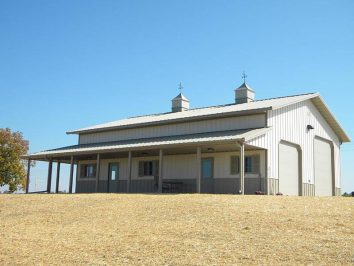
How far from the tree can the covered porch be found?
14.2 metres

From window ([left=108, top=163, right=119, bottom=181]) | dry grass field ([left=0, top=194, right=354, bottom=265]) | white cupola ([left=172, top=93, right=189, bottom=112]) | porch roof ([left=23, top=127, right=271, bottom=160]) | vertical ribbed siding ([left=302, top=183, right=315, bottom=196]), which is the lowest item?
dry grass field ([left=0, top=194, right=354, bottom=265])

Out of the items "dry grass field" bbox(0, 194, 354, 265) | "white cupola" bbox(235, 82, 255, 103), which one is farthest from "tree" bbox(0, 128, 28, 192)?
"dry grass field" bbox(0, 194, 354, 265)

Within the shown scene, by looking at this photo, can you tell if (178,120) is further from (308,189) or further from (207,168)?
(308,189)

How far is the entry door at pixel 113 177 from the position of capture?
104 feet

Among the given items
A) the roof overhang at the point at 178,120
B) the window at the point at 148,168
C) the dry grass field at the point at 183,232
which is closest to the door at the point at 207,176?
the roof overhang at the point at 178,120

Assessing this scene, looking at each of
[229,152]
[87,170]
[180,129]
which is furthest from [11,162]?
[229,152]

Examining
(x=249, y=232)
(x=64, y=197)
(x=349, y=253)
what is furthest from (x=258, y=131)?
(x=349, y=253)

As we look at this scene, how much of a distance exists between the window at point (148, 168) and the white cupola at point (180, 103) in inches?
275

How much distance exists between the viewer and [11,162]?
47.1 meters

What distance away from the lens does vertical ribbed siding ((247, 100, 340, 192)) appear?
82.9ft

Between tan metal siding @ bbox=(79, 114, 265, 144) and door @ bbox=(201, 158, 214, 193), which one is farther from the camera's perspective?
door @ bbox=(201, 158, 214, 193)

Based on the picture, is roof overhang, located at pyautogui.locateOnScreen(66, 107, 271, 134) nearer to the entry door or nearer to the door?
the door

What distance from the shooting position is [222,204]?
664 inches

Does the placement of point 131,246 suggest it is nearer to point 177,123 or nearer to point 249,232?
point 249,232
